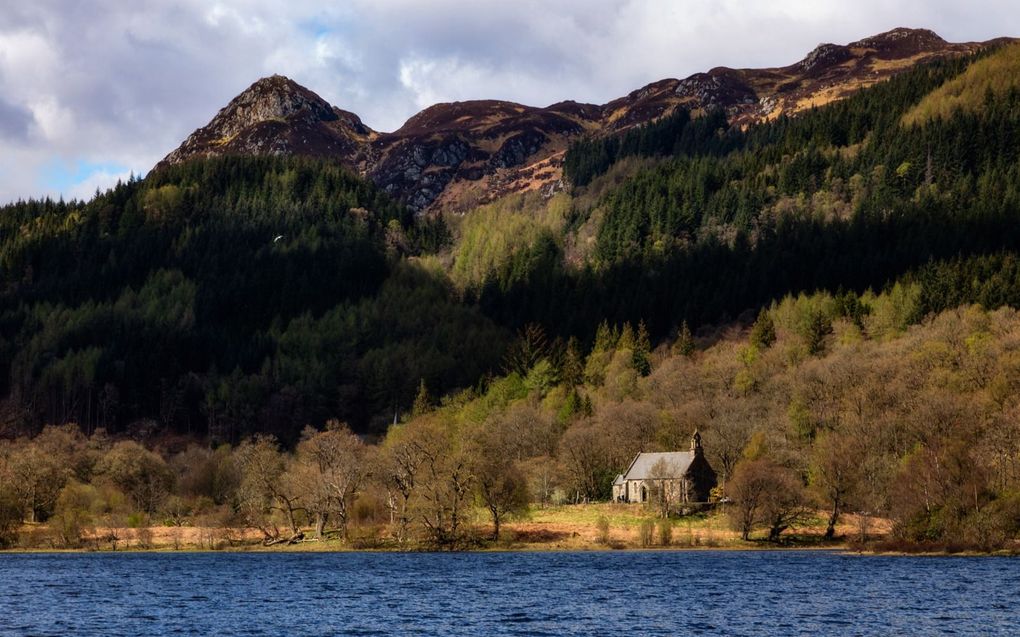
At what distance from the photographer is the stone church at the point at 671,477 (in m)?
147

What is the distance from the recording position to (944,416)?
12181 cm

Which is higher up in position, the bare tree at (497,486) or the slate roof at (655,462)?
the slate roof at (655,462)

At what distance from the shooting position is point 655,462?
497 feet

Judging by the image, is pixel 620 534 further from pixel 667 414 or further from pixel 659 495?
pixel 667 414

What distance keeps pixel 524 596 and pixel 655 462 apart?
73.8m

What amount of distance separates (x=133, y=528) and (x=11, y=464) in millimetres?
15746

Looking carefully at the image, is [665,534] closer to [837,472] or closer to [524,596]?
[837,472]

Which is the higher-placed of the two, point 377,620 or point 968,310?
point 968,310

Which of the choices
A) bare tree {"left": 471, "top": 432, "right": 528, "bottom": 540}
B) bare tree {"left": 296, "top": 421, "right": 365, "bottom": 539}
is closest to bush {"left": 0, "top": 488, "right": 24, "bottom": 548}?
bare tree {"left": 296, "top": 421, "right": 365, "bottom": 539}

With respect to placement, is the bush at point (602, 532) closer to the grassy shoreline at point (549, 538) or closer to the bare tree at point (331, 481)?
the grassy shoreline at point (549, 538)

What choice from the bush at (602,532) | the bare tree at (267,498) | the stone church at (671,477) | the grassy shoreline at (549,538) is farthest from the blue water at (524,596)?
the stone church at (671,477)

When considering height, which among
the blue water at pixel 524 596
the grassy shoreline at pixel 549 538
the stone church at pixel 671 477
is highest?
the stone church at pixel 671 477

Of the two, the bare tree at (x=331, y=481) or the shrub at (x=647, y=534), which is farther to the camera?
the shrub at (x=647, y=534)

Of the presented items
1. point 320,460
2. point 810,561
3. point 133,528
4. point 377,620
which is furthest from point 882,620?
point 133,528
